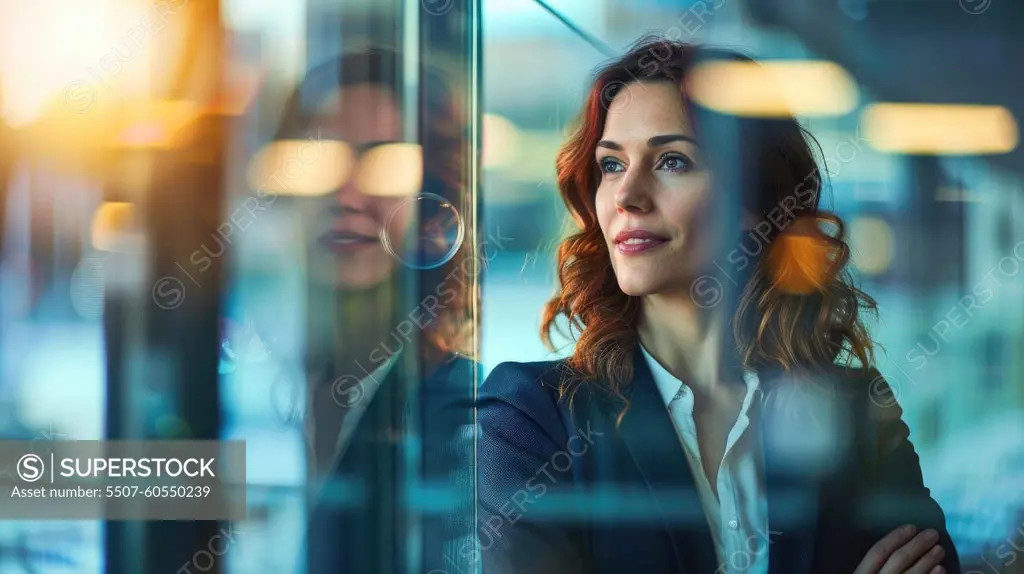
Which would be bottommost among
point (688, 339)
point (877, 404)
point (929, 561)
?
point (929, 561)

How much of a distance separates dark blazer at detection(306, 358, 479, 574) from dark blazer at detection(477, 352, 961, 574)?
11 cm

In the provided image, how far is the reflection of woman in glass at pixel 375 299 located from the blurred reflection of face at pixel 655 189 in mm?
314

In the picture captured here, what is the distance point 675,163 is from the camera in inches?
74.1

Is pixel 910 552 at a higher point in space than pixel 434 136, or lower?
lower

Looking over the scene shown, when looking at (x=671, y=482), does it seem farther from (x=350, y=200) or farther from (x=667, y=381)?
(x=350, y=200)

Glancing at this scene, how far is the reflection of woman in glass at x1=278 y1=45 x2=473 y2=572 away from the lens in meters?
1.96

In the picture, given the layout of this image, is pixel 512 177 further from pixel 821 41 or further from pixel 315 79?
pixel 821 41

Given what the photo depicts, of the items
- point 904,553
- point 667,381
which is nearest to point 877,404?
point 904,553

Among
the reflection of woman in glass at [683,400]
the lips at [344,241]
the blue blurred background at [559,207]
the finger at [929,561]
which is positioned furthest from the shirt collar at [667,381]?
the lips at [344,241]

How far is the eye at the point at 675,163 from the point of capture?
6.17ft

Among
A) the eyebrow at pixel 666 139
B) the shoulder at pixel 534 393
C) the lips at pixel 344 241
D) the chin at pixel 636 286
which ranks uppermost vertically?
the eyebrow at pixel 666 139

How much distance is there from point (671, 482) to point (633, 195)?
0.58m

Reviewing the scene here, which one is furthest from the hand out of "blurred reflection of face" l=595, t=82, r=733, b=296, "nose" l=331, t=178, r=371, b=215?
"nose" l=331, t=178, r=371, b=215

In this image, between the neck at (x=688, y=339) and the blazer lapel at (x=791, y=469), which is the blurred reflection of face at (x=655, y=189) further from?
the blazer lapel at (x=791, y=469)
